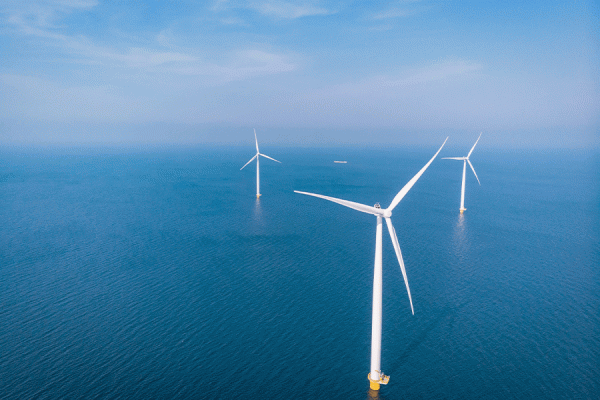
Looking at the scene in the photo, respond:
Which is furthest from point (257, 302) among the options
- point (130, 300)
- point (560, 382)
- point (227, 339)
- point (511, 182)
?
point (511, 182)

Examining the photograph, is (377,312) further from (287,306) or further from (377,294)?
(287,306)

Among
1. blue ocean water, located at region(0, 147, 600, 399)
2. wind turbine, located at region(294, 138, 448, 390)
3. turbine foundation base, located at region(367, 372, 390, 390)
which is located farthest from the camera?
blue ocean water, located at region(0, 147, 600, 399)

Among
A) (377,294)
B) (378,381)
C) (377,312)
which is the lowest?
(378,381)

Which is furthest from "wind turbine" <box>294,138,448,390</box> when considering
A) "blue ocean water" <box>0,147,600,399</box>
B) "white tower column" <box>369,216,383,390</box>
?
"blue ocean water" <box>0,147,600,399</box>

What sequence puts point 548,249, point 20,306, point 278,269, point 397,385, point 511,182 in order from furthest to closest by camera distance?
point 511,182, point 548,249, point 278,269, point 20,306, point 397,385

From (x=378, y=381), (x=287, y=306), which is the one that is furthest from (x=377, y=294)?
(x=287, y=306)

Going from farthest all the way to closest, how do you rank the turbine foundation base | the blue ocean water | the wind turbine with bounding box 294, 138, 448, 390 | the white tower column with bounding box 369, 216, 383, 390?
the blue ocean water
the turbine foundation base
the white tower column with bounding box 369, 216, 383, 390
the wind turbine with bounding box 294, 138, 448, 390

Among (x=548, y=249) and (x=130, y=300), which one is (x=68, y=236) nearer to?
(x=130, y=300)

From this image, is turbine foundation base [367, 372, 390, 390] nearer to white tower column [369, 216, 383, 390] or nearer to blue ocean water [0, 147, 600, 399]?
white tower column [369, 216, 383, 390]
